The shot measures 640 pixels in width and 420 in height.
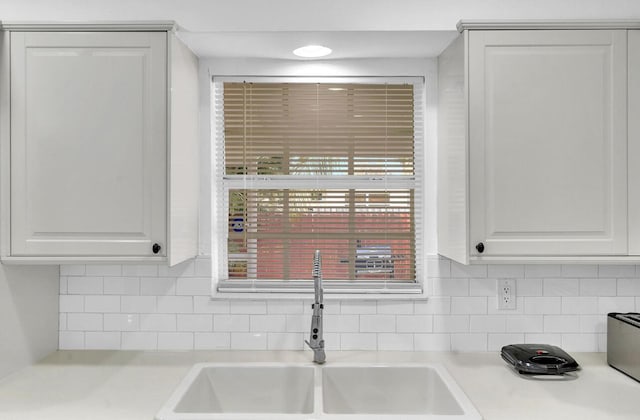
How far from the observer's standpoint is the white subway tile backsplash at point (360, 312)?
1985 millimetres

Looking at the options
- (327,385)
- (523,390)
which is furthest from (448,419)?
(327,385)

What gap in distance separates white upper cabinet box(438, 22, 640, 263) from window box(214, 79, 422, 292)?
43 centimetres

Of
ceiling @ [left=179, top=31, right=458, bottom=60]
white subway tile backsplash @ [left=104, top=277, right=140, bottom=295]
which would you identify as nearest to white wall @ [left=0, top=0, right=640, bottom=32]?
ceiling @ [left=179, top=31, right=458, bottom=60]

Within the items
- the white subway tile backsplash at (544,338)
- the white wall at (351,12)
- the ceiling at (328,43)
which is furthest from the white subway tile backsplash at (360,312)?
the white wall at (351,12)

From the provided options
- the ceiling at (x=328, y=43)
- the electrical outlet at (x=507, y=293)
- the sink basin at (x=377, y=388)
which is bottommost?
the sink basin at (x=377, y=388)

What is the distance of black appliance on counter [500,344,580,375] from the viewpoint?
1.68 m

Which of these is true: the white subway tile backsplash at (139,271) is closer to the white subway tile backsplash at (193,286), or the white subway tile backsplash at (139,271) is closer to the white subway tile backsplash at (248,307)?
the white subway tile backsplash at (193,286)

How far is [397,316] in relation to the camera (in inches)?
79.0

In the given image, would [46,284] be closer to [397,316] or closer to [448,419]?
[397,316]

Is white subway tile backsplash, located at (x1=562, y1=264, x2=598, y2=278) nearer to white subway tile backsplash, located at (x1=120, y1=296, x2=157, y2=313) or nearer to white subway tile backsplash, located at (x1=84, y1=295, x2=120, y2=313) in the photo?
white subway tile backsplash, located at (x1=120, y1=296, x2=157, y2=313)

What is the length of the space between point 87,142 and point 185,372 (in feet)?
2.83

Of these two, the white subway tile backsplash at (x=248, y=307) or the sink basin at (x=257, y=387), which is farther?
the white subway tile backsplash at (x=248, y=307)

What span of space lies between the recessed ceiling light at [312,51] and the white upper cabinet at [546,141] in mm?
518

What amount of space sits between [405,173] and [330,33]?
0.67 metres
